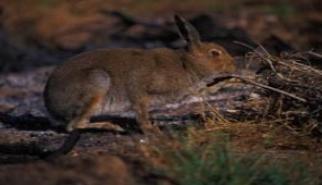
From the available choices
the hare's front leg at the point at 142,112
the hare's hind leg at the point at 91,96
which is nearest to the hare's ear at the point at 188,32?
the hare's front leg at the point at 142,112

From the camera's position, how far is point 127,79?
831cm

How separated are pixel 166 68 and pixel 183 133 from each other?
5.75 ft

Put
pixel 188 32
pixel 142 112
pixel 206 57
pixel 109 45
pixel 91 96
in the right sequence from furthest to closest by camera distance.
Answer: pixel 109 45 < pixel 206 57 < pixel 188 32 < pixel 142 112 < pixel 91 96

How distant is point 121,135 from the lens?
8180mm

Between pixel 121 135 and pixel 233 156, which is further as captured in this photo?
pixel 121 135

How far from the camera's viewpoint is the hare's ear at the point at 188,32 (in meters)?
8.50

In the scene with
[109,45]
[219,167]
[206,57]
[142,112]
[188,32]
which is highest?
[188,32]

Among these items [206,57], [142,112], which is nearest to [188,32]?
[206,57]

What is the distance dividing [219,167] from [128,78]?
2.46 m

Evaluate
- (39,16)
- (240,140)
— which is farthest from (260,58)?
(39,16)

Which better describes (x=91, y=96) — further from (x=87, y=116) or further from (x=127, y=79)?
(x=127, y=79)

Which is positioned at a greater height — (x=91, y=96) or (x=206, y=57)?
(x=206, y=57)

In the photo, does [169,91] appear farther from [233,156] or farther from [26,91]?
[26,91]

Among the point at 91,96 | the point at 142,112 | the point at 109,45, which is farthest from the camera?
the point at 109,45
